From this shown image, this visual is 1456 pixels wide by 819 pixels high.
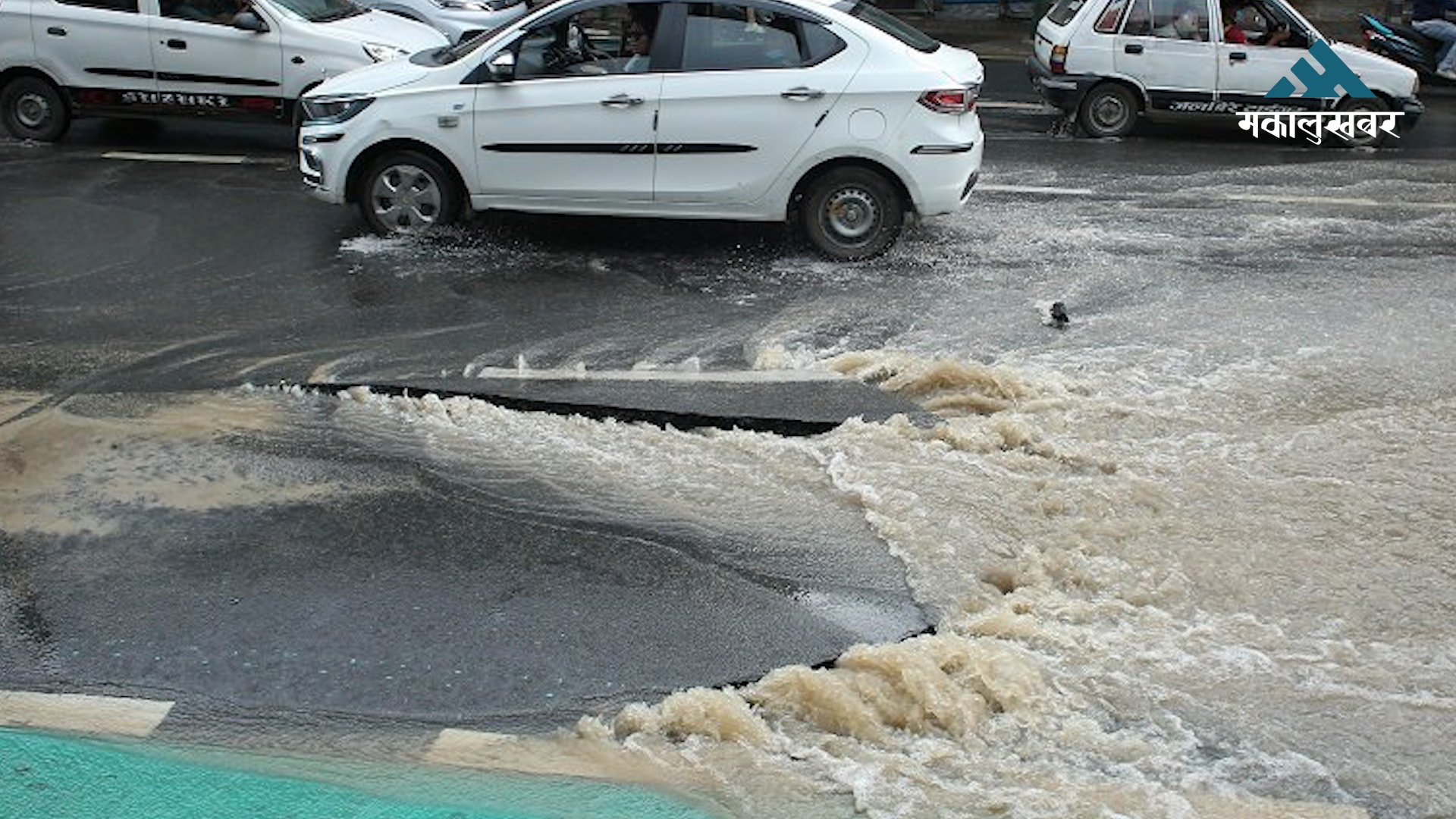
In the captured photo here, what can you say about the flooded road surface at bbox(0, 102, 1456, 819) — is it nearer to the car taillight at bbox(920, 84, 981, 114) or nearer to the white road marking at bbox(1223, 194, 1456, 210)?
the white road marking at bbox(1223, 194, 1456, 210)

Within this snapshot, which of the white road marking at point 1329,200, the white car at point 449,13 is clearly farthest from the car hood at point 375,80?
the white road marking at point 1329,200

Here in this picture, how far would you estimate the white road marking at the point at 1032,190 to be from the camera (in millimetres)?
12531

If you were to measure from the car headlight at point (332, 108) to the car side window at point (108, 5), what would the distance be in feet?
13.1

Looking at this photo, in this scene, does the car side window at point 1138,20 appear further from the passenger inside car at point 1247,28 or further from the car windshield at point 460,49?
the car windshield at point 460,49

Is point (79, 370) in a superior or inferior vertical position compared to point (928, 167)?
inferior

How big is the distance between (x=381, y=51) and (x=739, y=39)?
14.0 ft

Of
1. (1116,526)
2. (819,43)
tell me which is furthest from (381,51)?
(1116,526)

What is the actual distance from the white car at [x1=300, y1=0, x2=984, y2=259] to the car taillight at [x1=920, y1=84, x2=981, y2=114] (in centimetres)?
1

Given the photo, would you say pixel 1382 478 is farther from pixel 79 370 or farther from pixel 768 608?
pixel 79 370

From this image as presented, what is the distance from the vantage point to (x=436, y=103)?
10297 millimetres

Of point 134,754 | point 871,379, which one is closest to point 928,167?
point 871,379

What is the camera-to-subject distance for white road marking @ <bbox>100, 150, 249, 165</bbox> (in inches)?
528

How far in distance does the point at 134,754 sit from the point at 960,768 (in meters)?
2.57

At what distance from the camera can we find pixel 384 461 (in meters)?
7.20
